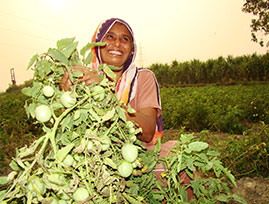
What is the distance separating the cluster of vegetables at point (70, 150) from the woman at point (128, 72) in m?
1.11

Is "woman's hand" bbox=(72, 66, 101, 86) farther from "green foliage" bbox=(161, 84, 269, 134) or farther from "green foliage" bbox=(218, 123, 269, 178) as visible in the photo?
"green foliage" bbox=(161, 84, 269, 134)

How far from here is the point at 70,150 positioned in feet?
2.15

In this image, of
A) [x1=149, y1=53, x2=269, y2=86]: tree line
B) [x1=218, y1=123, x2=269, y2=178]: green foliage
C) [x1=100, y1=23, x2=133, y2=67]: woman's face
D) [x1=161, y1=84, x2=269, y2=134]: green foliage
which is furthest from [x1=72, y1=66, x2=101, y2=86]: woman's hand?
[x1=149, y1=53, x2=269, y2=86]: tree line

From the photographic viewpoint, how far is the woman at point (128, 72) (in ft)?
6.10

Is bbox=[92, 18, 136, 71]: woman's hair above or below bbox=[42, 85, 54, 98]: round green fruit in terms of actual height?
above

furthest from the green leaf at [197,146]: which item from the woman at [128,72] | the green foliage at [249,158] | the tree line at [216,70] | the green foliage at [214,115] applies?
the tree line at [216,70]

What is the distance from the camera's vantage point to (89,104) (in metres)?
0.65

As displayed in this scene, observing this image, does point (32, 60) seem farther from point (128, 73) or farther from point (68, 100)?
point (128, 73)

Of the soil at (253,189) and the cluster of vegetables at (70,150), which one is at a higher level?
the cluster of vegetables at (70,150)

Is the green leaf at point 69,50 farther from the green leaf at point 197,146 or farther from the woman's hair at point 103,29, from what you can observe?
the woman's hair at point 103,29

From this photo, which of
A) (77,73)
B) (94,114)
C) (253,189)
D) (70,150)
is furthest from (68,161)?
(253,189)

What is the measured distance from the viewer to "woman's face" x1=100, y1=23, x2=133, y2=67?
6.72 ft

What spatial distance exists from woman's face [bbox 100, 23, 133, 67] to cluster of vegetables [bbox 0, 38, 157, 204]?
1.37m

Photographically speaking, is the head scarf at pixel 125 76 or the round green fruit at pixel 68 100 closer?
the round green fruit at pixel 68 100
